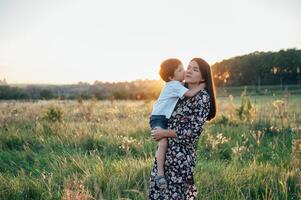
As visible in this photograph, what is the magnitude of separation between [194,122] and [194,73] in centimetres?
47

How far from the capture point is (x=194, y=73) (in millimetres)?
3219

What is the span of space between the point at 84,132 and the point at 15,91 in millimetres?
32637

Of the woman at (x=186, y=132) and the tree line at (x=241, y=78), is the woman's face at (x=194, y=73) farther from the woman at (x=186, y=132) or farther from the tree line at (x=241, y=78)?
the tree line at (x=241, y=78)

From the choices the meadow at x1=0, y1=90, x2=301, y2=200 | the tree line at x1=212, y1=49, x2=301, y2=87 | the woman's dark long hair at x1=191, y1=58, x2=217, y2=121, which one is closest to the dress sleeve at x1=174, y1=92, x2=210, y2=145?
the woman's dark long hair at x1=191, y1=58, x2=217, y2=121

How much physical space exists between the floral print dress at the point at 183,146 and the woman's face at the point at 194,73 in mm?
149

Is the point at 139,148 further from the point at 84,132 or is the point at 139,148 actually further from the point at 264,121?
the point at 264,121

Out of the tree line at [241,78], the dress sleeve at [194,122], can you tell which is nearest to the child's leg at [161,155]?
the dress sleeve at [194,122]

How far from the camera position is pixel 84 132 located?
7.52 m

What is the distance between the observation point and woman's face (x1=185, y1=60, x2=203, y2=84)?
3.21 m

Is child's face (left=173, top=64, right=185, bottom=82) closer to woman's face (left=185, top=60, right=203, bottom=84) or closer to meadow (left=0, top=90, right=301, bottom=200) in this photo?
woman's face (left=185, top=60, right=203, bottom=84)

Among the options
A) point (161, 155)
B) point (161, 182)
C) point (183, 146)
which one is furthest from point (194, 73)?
point (161, 182)

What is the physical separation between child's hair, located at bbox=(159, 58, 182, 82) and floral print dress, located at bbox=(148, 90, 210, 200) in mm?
404

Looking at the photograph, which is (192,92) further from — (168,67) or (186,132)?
(168,67)

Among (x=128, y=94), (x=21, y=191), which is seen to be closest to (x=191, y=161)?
(x=21, y=191)
